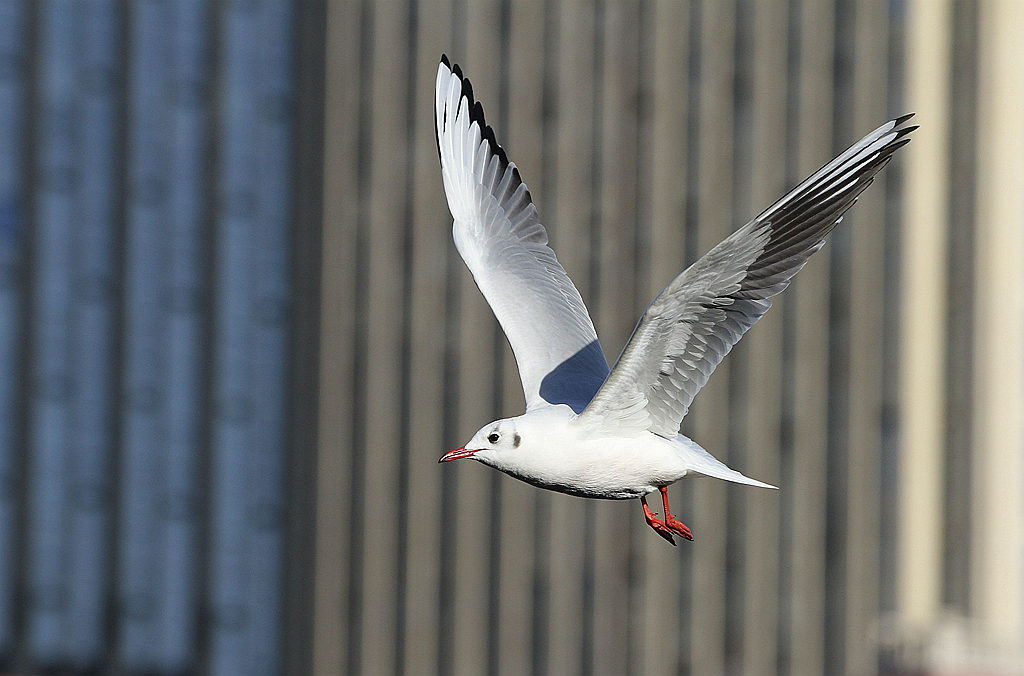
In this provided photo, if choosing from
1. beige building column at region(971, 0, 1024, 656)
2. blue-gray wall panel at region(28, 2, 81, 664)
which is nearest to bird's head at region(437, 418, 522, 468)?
beige building column at region(971, 0, 1024, 656)

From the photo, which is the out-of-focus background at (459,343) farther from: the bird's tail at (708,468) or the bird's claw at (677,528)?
the bird's tail at (708,468)

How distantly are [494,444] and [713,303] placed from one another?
141cm

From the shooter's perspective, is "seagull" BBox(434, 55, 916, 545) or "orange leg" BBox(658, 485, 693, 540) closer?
"seagull" BBox(434, 55, 916, 545)

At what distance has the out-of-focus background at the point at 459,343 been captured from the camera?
206 feet

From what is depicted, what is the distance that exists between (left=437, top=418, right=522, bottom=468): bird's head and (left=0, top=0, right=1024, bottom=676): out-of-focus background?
5121cm

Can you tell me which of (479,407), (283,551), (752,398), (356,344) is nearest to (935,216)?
(752,398)

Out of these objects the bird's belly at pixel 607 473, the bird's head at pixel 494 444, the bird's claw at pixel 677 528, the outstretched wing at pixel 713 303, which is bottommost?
the bird's claw at pixel 677 528

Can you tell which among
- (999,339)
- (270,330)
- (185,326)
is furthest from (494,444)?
(185,326)

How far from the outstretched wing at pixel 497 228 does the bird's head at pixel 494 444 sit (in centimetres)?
240

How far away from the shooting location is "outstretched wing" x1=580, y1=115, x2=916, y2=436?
8922 mm

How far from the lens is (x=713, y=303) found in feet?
30.4

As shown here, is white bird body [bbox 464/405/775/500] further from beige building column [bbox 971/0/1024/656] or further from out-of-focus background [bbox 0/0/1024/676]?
beige building column [bbox 971/0/1024/656]

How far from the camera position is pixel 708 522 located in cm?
6462

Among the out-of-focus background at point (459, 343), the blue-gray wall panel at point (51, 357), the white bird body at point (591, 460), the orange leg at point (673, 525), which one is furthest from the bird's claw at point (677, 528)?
the blue-gray wall panel at point (51, 357)
